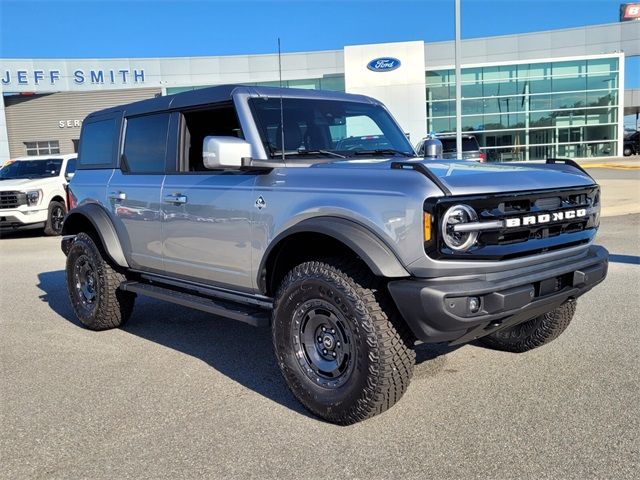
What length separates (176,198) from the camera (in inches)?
176

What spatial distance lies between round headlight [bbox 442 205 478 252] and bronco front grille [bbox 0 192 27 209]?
1261cm

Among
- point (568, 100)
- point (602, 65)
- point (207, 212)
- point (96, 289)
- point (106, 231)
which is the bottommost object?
point (96, 289)

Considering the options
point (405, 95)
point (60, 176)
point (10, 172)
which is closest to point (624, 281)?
point (60, 176)

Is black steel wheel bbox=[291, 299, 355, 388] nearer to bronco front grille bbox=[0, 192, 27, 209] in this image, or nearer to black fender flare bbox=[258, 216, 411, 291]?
black fender flare bbox=[258, 216, 411, 291]

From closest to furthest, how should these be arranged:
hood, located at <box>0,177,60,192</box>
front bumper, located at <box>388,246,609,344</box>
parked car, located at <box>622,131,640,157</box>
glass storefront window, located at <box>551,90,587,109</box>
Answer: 1. front bumper, located at <box>388,246,609,344</box>
2. hood, located at <box>0,177,60,192</box>
3. glass storefront window, located at <box>551,90,587,109</box>
4. parked car, located at <box>622,131,640,157</box>

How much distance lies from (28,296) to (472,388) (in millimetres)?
5926

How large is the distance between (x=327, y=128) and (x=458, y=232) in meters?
1.78

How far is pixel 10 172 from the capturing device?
1459 cm

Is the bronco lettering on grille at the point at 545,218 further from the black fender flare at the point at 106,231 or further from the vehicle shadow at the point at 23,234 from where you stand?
the vehicle shadow at the point at 23,234

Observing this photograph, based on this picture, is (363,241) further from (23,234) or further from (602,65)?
(602,65)

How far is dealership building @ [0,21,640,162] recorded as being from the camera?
1280 inches

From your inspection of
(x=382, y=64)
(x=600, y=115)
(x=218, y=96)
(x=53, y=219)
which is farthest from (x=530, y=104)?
(x=218, y=96)

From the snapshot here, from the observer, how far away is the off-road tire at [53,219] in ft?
45.1

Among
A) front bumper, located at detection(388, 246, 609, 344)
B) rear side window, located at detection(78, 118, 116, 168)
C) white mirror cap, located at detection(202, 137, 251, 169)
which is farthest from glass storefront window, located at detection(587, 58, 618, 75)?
white mirror cap, located at detection(202, 137, 251, 169)
